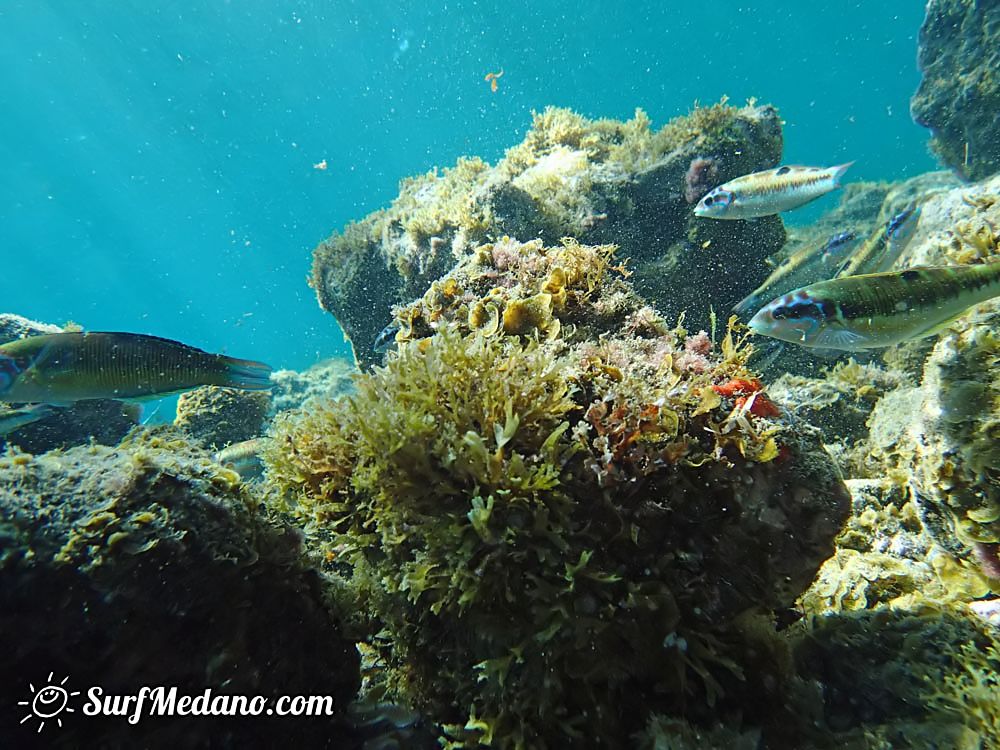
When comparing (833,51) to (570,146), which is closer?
(570,146)

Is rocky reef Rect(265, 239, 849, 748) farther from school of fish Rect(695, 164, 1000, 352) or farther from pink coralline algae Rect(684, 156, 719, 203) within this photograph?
pink coralline algae Rect(684, 156, 719, 203)

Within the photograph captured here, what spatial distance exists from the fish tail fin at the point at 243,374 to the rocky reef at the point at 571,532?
86 centimetres

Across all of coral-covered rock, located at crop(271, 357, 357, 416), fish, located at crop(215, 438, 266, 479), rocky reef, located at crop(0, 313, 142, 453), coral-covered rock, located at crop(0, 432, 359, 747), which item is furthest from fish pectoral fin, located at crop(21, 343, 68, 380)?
coral-covered rock, located at crop(271, 357, 357, 416)

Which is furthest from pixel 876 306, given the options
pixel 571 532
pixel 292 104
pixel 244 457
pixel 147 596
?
pixel 292 104

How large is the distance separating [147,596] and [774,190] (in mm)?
6207

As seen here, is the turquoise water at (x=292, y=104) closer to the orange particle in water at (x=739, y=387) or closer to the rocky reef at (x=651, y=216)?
the rocky reef at (x=651, y=216)

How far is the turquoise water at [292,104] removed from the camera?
6259 cm

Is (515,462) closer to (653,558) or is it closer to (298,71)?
(653,558)

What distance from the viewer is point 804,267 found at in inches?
285

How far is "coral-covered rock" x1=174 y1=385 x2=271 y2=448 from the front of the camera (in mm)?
8938

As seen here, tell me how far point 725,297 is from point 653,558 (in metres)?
6.34

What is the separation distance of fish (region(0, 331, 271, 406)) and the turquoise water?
61236 millimetres

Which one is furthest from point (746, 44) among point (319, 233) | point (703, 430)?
point (703, 430)

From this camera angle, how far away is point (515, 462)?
1.95 meters
